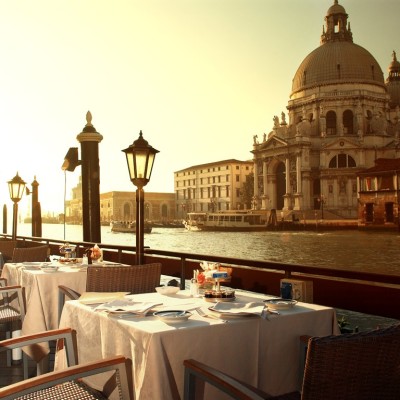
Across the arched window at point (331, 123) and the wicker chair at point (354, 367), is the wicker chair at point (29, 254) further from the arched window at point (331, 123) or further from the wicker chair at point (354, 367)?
the arched window at point (331, 123)

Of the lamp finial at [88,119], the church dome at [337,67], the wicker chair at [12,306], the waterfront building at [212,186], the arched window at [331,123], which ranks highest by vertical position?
the church dome at [337,67]

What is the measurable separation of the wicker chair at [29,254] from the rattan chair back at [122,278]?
316cm

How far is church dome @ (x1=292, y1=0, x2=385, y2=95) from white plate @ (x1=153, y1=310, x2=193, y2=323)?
275 feet

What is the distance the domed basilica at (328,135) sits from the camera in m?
75.9

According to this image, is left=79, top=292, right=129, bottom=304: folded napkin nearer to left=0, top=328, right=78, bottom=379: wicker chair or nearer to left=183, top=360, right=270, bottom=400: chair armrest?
left=0, top=328, right=78, bottom=379: wicker chair

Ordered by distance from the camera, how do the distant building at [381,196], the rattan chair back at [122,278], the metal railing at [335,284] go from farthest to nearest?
1. the distant building at [381,196]
2. the rattan chair back at [122,278]
3. the metal railing at [335,284]

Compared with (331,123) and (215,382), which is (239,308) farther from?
(331,123)

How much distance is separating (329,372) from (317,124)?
82665 millimetres

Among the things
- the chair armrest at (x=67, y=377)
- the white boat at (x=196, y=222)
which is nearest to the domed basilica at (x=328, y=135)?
the white boat at (x=196, y=222)

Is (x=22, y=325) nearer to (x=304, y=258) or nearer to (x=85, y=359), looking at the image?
(x=85, y=359)

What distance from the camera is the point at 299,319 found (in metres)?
3.35

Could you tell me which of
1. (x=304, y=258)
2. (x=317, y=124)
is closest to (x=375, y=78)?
(x=317, y=124)

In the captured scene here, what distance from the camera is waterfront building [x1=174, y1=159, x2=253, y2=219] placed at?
106 meters

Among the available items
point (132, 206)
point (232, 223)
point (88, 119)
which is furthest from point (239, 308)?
point (132, 206)
